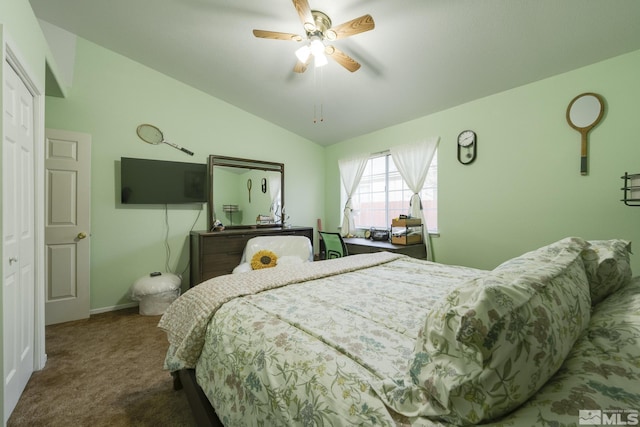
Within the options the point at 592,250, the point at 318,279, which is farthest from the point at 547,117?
the point at 318,279

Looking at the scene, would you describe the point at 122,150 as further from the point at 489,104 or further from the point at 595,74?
the point at 595,74

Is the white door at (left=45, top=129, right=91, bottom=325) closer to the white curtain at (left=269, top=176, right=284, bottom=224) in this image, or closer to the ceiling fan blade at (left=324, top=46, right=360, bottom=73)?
the white curtain at (left=269, top=176, right=284, bottom=224)

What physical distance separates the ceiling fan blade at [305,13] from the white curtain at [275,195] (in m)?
2.42

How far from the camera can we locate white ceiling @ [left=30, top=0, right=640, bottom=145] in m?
1.88

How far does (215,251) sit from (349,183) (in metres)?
2.26

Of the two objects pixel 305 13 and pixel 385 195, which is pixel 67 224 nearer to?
pixel 305 13

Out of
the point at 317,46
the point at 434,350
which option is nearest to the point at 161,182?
the point at 317,46

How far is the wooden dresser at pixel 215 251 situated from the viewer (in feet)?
10.1

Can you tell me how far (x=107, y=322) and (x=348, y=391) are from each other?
302cm

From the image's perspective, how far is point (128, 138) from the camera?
3.02 meters

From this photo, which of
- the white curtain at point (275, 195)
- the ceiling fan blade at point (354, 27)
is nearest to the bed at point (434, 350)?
the ceiling fan blade at point (354, 27)

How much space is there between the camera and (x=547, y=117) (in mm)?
2398

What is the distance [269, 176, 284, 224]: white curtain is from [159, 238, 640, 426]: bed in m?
2.68

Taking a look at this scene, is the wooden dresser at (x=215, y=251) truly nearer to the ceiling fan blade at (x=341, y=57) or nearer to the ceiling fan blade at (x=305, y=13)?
the ceiling fan blade at (x=341, y=57)
